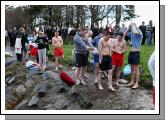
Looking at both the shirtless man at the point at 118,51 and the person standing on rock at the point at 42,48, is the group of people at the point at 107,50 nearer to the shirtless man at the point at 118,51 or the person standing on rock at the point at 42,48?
the shirtless man at the point at 118,51

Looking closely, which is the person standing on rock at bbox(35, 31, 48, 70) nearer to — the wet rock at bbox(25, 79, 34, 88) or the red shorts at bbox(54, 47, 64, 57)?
the red shorts at bbox(54, 47, 64, 57)

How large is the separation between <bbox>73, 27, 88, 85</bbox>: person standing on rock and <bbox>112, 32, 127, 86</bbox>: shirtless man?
56 centimetres

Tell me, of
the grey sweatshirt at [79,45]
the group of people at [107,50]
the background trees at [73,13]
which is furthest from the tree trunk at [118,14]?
the grey sweatshirt at [79,45]

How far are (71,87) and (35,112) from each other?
1.48 m

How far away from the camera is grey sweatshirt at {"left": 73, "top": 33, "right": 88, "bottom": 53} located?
12.4 m

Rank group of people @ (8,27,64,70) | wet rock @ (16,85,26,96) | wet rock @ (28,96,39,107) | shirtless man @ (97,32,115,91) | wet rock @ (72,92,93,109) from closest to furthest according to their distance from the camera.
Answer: wet rock @ (72,92,93,109), wet rock @ (28,96,39,107), shirtless man @ (97,32,115,91), wet rock @ (16,85,26,96), group of people @ (8,27,64,70)

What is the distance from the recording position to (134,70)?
490 inches

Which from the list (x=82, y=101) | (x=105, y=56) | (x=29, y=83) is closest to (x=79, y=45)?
(x=105, y=56)

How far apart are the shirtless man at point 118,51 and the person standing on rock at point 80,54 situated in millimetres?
561

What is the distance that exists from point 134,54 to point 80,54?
1063 mm

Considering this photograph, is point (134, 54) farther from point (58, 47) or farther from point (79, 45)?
point (58, 47)

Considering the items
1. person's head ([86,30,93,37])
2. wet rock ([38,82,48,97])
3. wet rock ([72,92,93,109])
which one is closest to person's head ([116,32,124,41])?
person's head ([86,30,93,37])

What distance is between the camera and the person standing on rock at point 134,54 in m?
12.3

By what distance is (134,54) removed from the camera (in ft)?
40.7
